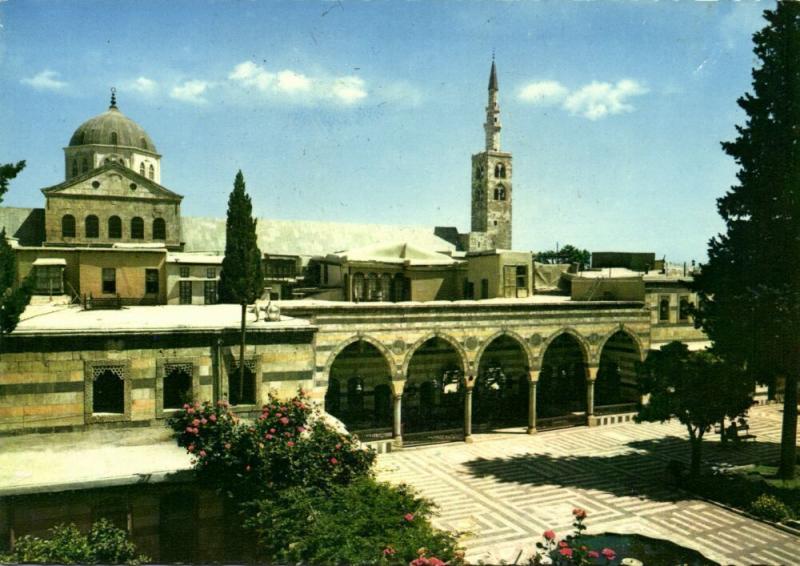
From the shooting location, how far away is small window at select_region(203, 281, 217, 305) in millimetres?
40531

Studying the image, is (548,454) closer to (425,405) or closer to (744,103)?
(425,405)

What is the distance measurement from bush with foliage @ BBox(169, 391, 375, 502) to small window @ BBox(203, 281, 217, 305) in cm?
2697

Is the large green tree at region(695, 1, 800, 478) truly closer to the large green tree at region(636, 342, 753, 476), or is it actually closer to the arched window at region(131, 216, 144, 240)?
the large green tree at region(636, 342, 753, 476)

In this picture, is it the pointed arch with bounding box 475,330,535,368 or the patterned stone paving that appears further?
the pointed arch with bounding box 475,330,535,368

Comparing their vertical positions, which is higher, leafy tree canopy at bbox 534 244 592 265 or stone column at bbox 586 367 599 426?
leafy tree canopy at bbox 534 244 592 265

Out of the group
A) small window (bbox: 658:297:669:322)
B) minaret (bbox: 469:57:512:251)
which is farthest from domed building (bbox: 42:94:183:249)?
minaret (bbox: 469:57:512:251)

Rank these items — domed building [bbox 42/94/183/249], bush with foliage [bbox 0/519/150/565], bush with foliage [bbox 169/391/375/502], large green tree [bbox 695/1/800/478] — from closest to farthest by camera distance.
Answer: bush with foliage [bbox 0/519/150/565] < bush with foliage [bbox 169/391/375/502] < large green tree [bbox 695/1/800/478] < domed building [bbox 42/94/183/249]

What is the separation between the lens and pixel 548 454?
88.0ft

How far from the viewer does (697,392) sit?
21125 millimetres

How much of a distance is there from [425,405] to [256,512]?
21.2m

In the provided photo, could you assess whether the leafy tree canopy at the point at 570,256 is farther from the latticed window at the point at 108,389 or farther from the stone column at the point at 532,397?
the latticed window at the point at 108,389

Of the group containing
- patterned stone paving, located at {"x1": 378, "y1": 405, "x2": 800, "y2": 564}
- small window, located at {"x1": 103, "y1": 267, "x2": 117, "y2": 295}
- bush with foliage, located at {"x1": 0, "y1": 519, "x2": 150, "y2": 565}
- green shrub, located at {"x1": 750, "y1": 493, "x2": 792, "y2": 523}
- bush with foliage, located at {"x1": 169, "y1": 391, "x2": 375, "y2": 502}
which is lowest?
patterned stone paving, located at {"x1": 378, "y1": 405, "x2": 800, "y2": 564}

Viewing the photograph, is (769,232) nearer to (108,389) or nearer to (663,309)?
(663,309)

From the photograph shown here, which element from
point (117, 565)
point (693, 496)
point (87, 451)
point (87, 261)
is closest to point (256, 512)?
point (117, 565)
